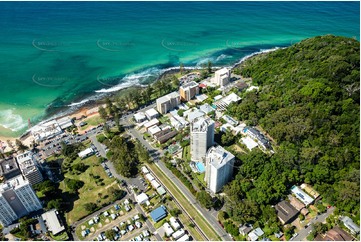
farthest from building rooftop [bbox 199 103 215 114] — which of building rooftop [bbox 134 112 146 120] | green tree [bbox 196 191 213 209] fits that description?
green tree [bbox 196 191 213 209]

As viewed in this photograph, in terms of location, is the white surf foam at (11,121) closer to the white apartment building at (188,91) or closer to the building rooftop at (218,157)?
the white apartment building at (188,91)

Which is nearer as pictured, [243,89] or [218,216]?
[218,216]

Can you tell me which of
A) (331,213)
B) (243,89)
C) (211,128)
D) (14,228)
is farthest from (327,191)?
(14,228)

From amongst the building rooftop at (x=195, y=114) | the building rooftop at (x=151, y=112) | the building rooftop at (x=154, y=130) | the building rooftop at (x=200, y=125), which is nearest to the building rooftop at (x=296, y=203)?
the building rooftop at (x=200, y=125)

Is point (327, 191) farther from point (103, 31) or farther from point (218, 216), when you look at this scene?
point (103, 31)

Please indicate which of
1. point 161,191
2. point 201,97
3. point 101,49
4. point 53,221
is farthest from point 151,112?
point 101,49

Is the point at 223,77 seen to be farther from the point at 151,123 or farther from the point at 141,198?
the point at 141,198

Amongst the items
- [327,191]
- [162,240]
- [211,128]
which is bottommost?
[162,240]

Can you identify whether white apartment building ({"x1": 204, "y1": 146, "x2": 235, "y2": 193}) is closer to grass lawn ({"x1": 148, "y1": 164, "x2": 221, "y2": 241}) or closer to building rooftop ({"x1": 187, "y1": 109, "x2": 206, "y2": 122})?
grass lawn ({"x1": 148, "y1": 164, "x2": 221, "y2": 241})
